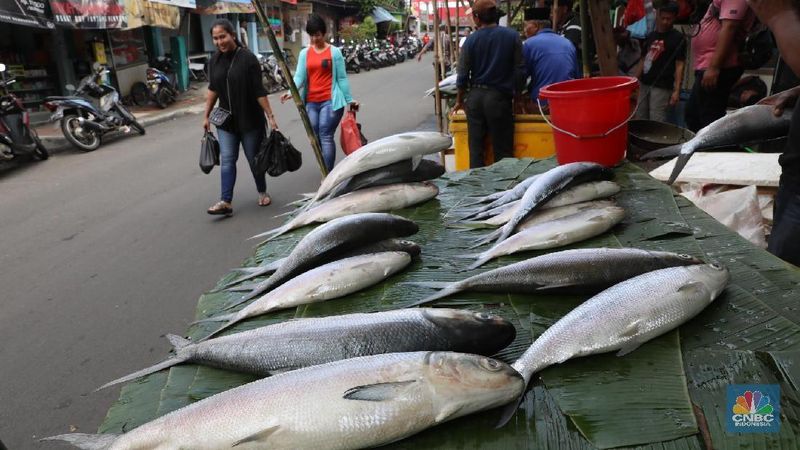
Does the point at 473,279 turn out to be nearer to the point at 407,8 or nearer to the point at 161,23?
the point at 161,23

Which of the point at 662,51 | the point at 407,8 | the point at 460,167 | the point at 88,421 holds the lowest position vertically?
the point at 88,421

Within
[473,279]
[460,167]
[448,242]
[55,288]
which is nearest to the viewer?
[473,279]

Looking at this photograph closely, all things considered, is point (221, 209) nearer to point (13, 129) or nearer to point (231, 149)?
point (231, 149)

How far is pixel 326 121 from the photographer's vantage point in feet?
25.8

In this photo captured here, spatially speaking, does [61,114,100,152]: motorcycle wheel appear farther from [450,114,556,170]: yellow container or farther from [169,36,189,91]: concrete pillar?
[169,36,189,91]: concrete pillar

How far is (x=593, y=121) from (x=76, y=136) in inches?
442

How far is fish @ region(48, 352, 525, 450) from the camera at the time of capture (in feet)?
5.16

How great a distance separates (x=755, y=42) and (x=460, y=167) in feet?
12.3

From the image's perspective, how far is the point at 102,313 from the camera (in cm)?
479

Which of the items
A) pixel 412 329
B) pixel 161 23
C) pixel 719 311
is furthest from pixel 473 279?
pixel 161 23

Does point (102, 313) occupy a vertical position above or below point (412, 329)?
below

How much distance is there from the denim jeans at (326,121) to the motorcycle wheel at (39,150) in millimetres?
6377

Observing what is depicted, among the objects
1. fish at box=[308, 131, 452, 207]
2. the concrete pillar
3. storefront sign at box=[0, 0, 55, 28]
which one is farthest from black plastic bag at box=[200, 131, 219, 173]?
the concrete pillar

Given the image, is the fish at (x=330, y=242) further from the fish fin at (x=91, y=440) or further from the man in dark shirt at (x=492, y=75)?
the man in dark shirt at (x=492, y=75)
